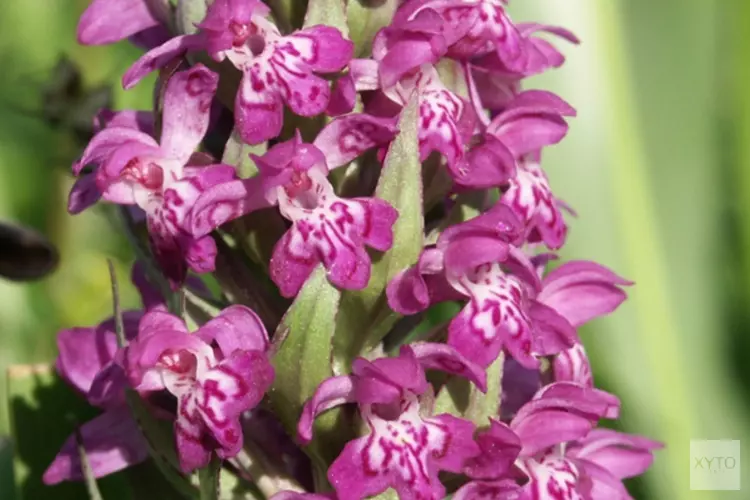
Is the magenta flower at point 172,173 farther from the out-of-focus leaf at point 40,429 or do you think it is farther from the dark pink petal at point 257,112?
the out-of-focus leaf at point 40,429

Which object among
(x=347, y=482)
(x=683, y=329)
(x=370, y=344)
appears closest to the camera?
(x=347, y=482)

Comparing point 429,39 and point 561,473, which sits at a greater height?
point 429,39

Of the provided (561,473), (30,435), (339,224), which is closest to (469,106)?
(339,224)

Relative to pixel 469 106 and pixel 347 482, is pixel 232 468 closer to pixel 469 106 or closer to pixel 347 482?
pixel 347 482

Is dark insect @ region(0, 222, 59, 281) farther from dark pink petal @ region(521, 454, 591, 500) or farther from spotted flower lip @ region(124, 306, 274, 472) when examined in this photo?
dark pink petal @ region(521, 454, 591, 500)

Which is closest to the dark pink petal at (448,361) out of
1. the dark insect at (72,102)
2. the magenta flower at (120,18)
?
the magenta flower at (120,18)

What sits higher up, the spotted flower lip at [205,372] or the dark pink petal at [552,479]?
the spotted flower lip at [205,372]

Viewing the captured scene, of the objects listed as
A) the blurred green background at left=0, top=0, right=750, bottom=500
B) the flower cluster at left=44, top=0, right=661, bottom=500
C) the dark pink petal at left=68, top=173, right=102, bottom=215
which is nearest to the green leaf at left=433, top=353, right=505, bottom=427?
the flower cluster at left=44, top=0, right=661, bottom=500

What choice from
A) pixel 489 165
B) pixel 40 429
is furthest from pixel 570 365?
pixel 40 429
